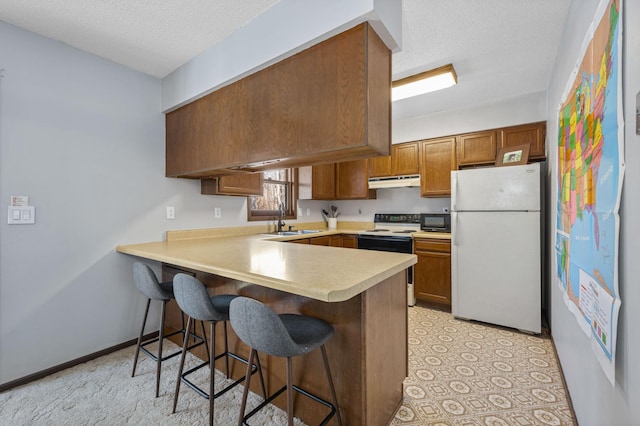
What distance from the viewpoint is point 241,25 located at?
2029 millimetres

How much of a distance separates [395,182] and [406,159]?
13.4 inches

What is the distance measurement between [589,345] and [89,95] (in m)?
3.59

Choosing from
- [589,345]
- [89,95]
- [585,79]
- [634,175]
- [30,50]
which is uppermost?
[30,50]

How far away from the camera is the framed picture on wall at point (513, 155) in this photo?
9.78 ft

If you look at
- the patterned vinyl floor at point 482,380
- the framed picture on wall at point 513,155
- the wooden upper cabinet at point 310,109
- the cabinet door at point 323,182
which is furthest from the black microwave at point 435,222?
the wooden upper cabinet at point 310,109

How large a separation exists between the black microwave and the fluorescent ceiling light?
163 cm

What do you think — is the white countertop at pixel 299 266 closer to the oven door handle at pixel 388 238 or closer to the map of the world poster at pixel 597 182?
the map of the world poster at pixel 597 182

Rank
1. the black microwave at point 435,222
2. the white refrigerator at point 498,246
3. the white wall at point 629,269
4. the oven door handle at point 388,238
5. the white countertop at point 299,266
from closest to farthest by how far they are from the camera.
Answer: the white wall at point 629,269, the white countertop at point 299,266, the white refrigerator at point 498,246, the oven door handle at point 388,238, the black microwave at point 435,222

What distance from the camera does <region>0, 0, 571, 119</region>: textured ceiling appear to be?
1825 millimetres

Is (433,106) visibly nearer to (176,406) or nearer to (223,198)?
(223,198)

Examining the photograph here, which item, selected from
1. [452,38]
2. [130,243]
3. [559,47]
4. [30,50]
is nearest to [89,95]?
[30,50]

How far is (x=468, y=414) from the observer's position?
5.60 feet

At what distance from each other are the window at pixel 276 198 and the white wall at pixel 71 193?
1.17m

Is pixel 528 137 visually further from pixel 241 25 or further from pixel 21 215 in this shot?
pixel 21 215
